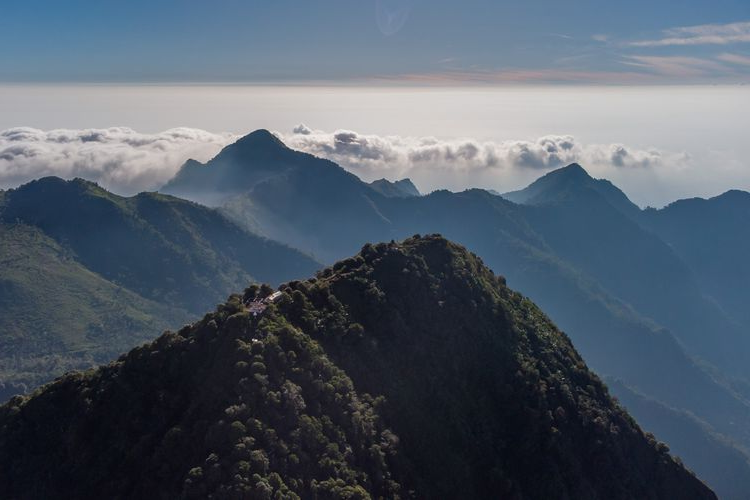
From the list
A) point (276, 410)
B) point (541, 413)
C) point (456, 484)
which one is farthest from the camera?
point (541, 413)

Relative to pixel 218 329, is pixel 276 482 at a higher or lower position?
lower

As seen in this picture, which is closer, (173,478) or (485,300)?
(173,478)

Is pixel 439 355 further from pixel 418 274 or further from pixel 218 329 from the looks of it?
pixel 218 329

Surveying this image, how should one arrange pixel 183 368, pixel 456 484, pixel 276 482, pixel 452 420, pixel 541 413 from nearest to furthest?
pixel 276 482 < pixel 183 368 < pixel 456 484 < pixel 452 420 < pixel 541 413

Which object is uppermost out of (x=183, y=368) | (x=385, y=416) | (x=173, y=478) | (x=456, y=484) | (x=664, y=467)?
(x=183, y=368)

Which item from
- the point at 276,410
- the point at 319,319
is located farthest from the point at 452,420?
the point at 276,410

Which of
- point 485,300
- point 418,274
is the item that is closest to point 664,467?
point 485,300
